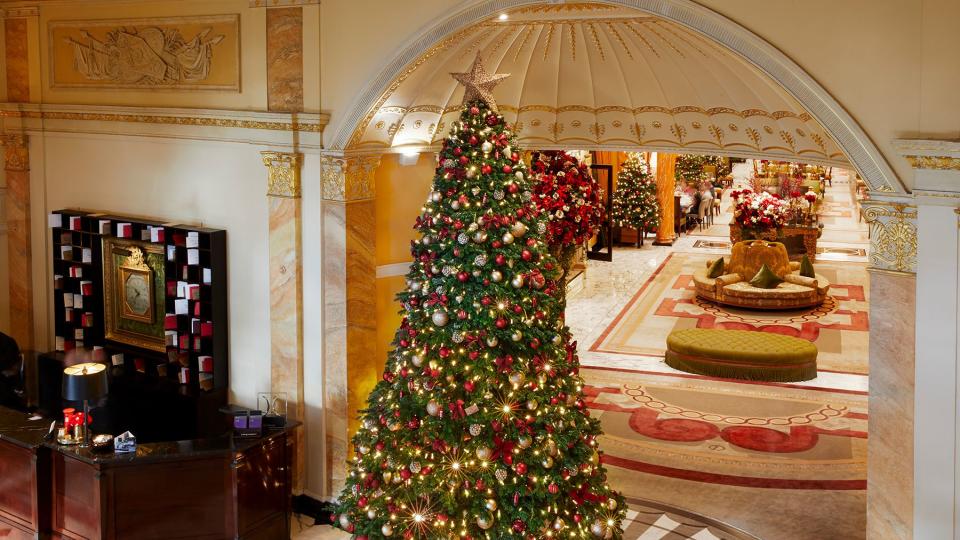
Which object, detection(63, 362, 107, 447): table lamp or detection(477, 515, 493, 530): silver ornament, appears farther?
detection(63, 362, 107, 447): table lamp

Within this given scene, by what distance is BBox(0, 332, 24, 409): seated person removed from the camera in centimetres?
1014

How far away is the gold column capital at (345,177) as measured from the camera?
330 inches

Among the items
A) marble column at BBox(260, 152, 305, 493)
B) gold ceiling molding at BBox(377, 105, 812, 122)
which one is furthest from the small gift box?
gold ceiling molding at BBox(377, 105, 812, 122)

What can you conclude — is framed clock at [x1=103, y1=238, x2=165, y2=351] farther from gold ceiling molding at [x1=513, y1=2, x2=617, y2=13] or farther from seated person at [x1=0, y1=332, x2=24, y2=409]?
gold ceiling molding at [x1=513, y1=2, x2=617, y2=13]

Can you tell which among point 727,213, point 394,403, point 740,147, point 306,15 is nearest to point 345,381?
point 394,403

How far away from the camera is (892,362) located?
235 inches

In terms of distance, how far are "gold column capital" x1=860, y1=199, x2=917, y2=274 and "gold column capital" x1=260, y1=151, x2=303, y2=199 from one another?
4658 millimetres

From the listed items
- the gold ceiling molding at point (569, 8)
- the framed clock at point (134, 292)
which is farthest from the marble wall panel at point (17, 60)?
the gold ceiling molding at point (569, 8)

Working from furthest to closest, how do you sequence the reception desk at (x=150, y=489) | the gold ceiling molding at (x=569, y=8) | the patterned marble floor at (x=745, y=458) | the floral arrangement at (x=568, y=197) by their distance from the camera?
the floral arrangement at (x=568, y=197), the patterned marble floor at (x=745, y=458), the reception desk at (x=150, y=489), the gold ceiling molding at (x=569, y=8)

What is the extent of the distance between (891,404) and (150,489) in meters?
5.42

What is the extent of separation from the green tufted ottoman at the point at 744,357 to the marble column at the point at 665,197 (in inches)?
410

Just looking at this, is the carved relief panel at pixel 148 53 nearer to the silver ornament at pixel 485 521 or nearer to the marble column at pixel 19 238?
the marble column at pixel 19 238

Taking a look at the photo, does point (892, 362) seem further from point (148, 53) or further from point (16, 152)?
point (16, 152)

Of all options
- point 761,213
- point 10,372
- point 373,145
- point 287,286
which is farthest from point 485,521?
point 761,213
